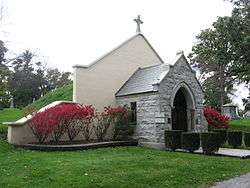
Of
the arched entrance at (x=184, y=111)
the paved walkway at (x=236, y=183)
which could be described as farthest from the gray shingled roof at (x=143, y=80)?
the paved walkway at (x=236, y=183)

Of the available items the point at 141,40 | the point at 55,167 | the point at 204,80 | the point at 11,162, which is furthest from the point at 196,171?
the point at 204,80

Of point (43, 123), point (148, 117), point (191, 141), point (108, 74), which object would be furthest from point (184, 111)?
point (43, 123)

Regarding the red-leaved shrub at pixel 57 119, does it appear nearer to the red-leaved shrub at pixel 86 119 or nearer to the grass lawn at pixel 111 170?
the red-leaved shrub at pixel 86 119

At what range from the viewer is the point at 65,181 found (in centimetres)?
1022

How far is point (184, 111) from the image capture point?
21.5m

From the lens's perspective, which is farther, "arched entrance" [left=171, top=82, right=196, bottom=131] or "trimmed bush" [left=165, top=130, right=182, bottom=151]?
"arched entrance" [left=171, top=82, right=196, bottom=131]

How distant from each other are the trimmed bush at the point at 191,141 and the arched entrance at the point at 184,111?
4042 millimetres

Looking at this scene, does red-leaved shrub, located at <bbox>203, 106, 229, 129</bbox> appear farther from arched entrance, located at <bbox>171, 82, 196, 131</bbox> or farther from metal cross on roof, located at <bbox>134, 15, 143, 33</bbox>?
metal cross on roof, located at <bbox>134, 15, 143, 33</bbox>

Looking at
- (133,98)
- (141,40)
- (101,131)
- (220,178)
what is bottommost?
(220,178)

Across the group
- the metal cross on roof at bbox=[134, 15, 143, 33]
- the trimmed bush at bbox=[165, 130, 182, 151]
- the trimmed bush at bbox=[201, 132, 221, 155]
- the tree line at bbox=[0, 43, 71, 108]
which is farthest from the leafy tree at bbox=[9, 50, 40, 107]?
the trimmed bush at bbox=[201, 132, 221, 155]

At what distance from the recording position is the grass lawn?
10.3 meters

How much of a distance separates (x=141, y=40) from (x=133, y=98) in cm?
579

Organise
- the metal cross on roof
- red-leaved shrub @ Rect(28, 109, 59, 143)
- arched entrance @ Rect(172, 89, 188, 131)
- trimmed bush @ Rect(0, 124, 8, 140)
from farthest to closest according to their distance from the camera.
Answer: the metal cross on roof → arched entrance @ Rect(172, 89, 188, 131) → trimmed bush @ Rect(0, 124, 8, 140) → red-leaved shrub @ Rect(28, 109, 59, 143)

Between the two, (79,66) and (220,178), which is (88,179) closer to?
(220,178)
